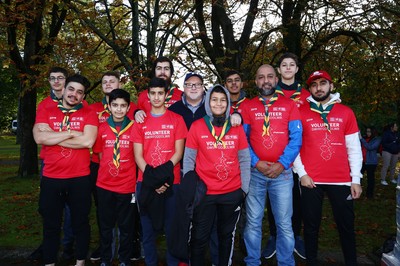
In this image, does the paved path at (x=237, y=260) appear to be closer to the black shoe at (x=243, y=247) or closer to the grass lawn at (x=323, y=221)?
the black shoe at (x=243, y=247)

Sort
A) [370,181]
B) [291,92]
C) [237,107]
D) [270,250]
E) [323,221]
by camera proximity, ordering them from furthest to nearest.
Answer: [370,181]
[323,221]
[270,250]
[237,107]
[291,92]

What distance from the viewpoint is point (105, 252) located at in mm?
4230

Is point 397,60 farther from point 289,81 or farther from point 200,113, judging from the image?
point 200,113

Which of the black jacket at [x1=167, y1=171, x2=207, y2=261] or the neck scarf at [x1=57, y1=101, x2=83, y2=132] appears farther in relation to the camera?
the neck scarf at [x1=57, y1=101, x2=83, y2=132]

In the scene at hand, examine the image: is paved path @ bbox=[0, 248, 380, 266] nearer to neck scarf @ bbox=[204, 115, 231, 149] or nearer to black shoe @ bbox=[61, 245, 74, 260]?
black shoe @ bbox=[61, 245, 74, 260]

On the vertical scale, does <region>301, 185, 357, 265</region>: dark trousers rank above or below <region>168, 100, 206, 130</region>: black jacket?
below

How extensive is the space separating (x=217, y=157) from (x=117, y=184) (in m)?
1.32

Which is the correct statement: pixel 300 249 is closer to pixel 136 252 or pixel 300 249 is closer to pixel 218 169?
pixel 218 169

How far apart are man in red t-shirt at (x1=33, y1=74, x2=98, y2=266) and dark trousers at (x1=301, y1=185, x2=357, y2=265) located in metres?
2.75

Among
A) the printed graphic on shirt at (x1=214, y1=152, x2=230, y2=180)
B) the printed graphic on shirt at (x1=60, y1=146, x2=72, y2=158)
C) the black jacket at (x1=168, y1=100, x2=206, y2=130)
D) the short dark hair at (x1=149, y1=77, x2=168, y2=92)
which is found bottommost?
the printed graphic on shirt at (x1=214, y1=152, x2=230, y2=180)

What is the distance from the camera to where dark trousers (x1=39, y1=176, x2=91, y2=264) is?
409cm

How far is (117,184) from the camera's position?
13.8ft

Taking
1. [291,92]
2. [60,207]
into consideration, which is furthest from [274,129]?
[60,207]

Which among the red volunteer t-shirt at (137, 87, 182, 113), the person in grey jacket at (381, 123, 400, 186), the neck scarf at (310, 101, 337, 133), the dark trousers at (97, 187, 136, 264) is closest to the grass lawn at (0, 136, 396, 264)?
the person in grey jacket at (381, 123, 400, 186)
